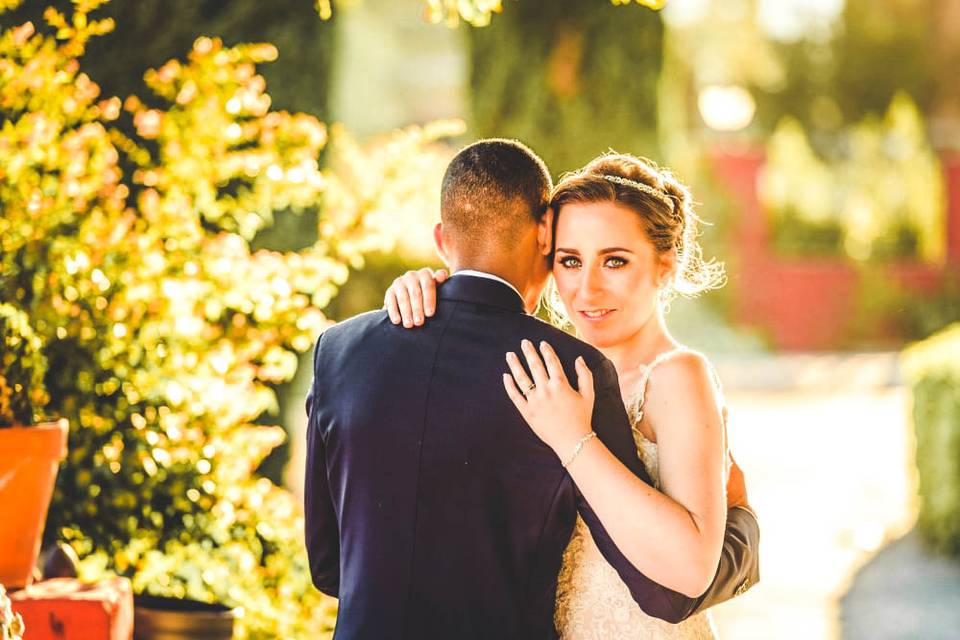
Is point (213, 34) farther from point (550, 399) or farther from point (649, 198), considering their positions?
point (550, 399)

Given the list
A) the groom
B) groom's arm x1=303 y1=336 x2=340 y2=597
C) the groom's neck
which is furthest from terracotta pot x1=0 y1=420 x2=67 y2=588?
the groom's neck

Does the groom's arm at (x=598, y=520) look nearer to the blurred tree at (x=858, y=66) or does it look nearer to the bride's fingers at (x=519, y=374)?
the bride's fingers at (x=519, y=374)

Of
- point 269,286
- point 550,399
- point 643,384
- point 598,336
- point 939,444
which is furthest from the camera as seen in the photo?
point 939,444

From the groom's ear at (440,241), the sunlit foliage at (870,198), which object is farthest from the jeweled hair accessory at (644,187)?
the sunlit foliage at (870,198)

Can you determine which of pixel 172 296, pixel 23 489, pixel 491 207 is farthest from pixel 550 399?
pixel 172 296

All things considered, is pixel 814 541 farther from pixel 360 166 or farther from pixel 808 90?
pixel 808 90

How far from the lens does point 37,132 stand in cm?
342

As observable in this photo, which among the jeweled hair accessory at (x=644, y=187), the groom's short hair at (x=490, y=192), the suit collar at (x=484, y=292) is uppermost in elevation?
the jeweled hair accessory at (x=644, y=187)

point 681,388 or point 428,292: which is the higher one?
point 428,292

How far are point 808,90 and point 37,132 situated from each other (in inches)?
1287

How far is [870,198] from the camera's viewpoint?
2411 cm

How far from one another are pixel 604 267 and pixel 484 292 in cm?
41

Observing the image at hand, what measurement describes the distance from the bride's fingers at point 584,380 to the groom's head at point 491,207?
0.84 ft

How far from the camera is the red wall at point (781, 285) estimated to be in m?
22.9
